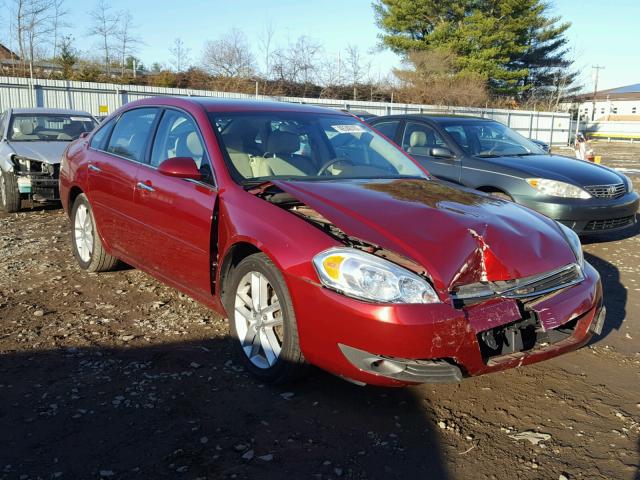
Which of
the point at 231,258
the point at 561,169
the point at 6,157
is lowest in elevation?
the point at 231,258

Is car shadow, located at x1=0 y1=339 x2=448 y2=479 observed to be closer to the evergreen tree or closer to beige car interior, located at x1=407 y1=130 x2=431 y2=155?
beige car interior, located at x1=407 y1=130 x2=431 y2=155

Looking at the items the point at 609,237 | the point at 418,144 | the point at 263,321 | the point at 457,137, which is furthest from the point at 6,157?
the point at 609,237

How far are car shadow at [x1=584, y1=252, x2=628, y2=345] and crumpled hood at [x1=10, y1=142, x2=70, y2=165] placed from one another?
744cm

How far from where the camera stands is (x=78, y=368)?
3.64m

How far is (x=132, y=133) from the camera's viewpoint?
4.93 m

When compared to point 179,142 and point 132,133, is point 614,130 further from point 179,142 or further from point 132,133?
point 179,142

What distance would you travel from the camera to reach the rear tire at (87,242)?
5.44 meters

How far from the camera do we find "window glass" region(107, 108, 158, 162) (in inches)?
185

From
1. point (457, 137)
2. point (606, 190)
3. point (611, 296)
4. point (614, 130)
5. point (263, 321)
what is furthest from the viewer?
point (614, 130)

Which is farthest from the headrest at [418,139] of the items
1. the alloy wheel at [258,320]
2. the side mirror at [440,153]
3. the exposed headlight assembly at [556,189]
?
the alloy wheel at [258,320]

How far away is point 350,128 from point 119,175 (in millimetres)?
1921

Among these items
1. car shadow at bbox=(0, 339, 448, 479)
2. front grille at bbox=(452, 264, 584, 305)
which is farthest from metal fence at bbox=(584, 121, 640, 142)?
car shadow at bbox=(0, 339, 448, 479)

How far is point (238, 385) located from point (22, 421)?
114 cm

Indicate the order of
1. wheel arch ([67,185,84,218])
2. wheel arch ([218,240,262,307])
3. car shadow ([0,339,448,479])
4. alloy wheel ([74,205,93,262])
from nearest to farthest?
car shadow ([0,339,448,479]), wheel arch ([218,240,262,307]), alloy wheel ([74,205,93,262]), wheel arch ([67,185,84,218])
